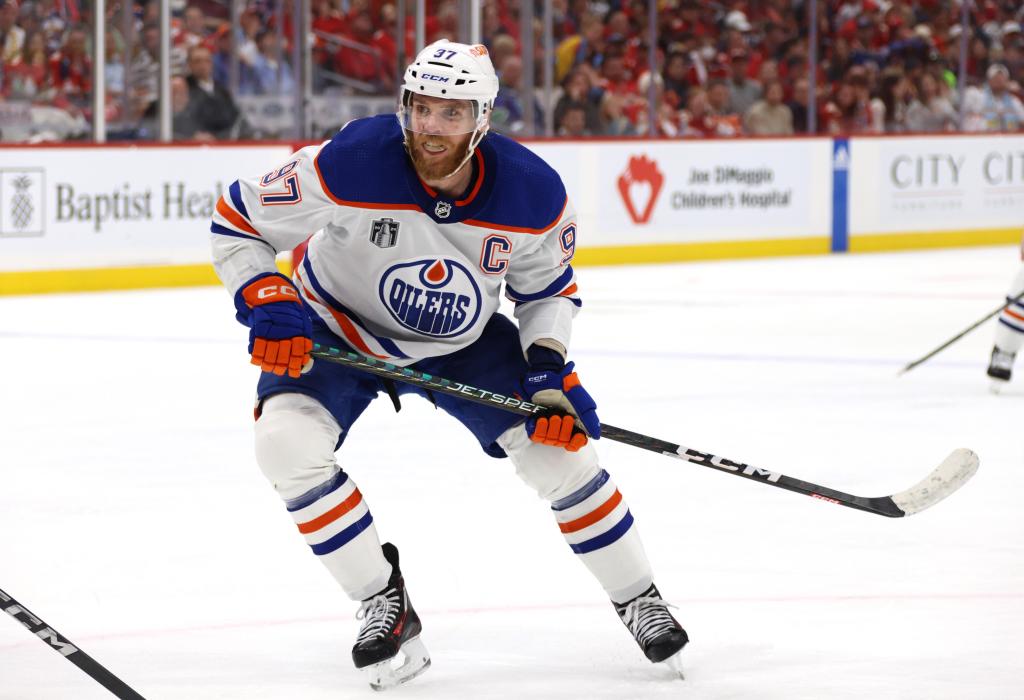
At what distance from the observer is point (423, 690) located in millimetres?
2447

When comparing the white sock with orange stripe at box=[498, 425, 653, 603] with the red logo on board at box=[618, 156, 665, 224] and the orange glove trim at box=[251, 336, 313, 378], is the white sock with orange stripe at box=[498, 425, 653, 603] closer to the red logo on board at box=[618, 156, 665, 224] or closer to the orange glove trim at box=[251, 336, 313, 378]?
the orange glove trim at box=[251, 336, 313, 378]

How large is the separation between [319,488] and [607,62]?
28.5ft

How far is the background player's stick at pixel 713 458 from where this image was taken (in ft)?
8.41

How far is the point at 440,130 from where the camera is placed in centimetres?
247

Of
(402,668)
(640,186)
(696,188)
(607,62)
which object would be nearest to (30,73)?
(640,186)

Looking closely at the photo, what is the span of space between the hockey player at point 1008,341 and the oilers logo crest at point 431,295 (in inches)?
129

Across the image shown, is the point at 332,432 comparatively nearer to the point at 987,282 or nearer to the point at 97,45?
the point at 97,45

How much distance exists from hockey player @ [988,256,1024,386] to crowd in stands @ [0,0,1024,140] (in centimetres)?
475

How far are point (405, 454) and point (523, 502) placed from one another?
68 centimetres

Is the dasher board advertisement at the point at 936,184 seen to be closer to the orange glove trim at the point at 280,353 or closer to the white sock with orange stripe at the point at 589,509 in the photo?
the white sock with orange stripe at the point at 589,509

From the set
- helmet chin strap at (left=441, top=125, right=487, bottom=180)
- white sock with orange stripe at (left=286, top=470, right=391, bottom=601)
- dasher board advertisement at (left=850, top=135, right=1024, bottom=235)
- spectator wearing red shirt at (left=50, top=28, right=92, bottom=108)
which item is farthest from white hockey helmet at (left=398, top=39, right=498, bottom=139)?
dasher board advertisement at (left=850, top=135, right=1024, bottom=235)

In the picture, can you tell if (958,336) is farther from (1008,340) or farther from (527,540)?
(527,540)

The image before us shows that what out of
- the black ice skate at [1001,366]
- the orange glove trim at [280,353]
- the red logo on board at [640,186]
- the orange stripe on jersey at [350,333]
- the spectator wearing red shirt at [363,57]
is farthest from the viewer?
the red logo on board at [640,186]

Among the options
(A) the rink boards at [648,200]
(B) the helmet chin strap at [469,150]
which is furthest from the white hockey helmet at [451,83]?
(A) the rink boards at [648,200]
